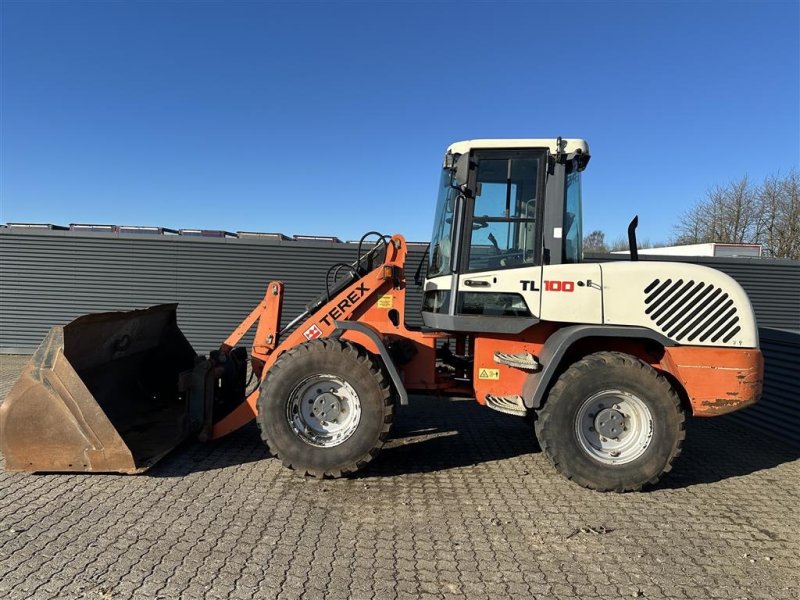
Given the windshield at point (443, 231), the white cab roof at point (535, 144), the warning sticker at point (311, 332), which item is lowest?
the warning sticker at point (311, 332)

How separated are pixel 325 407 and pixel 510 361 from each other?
5.46 feet

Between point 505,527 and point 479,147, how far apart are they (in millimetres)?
3079

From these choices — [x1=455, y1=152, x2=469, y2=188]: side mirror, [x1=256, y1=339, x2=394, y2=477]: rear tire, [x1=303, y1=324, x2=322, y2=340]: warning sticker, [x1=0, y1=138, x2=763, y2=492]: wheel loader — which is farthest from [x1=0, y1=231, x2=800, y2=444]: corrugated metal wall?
[x1=256, y1=339, x2=394, y2=477]: rear tire

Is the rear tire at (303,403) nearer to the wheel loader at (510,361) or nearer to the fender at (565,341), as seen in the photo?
the wheel loader at (510,361)

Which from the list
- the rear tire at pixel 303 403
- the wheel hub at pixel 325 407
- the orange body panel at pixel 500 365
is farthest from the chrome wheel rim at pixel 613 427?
the wheel hub at pixel 325 407

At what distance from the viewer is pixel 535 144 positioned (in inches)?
169

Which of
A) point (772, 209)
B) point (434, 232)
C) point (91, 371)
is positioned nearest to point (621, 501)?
point (434, 232)

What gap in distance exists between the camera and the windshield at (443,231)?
4516 millimetres

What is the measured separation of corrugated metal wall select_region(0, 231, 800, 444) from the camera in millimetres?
9609

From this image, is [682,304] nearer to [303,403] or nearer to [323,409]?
[323,409]

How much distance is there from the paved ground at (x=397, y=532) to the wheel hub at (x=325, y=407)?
21.6 inches

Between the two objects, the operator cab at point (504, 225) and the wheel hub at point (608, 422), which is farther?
the operator cab at point (504, 225)

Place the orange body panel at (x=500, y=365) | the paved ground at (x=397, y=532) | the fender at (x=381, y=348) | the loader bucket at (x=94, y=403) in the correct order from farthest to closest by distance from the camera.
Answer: the orange body panel at (x=500, y=365), the fender at (x=381, y=348), the loader bucket at (x=94, y=403), the paved ground at (x=397, y=532)

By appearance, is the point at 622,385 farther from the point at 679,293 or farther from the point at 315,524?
the point at 315,524
